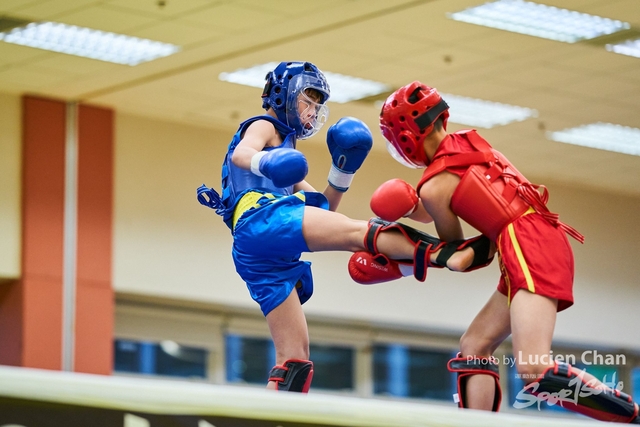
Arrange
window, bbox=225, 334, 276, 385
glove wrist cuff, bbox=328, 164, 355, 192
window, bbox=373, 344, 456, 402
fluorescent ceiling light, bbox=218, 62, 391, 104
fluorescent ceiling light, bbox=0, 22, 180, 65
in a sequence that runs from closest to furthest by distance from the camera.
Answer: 1. glove wrist cuff, bbox=328, 164, 355, 192
2. fluorescent ceiling light, bbox=0, 22, 180, 65
3. fluorescent ceiling light, bbox=218, 62, 391, 104
4. window, bbox=225, 334, 276, 385
5. window, bbox=373, 344, 456, 402

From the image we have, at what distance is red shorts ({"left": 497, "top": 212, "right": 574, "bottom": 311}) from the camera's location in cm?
341

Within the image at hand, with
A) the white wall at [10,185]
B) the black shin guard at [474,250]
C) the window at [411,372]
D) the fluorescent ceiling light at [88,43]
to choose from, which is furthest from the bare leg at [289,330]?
the window at [411,372]

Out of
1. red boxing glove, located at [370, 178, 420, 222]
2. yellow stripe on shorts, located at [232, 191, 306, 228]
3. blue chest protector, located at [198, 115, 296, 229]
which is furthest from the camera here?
blue chest protector, located at [198, 115, 296, 229]

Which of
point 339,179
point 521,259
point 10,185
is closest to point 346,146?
point 339,179

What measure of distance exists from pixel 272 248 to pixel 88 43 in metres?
4.74

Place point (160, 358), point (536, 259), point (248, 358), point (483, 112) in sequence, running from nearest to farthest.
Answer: point (536, 259), point (483, 112), point (160, 358), point (248, 358)

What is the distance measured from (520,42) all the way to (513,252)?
15.7 feet

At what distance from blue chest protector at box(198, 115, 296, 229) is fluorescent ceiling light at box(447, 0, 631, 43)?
3663 mm

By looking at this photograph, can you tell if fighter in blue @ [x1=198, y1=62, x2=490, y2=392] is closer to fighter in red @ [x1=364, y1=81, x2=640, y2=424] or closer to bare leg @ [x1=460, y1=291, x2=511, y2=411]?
fighter in red @ [x1=364, y1=81, x2=640, y2=424]

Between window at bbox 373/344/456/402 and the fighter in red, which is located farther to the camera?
window at bbox 373/344/456/402

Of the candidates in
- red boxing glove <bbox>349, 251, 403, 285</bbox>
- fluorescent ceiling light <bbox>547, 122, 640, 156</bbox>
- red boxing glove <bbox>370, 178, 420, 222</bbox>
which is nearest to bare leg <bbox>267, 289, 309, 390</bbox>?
red boxing glove <bbox>349, 251, 403, 285</bbox>

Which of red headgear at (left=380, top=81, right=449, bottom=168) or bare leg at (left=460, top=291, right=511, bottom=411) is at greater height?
red headgear at (left=380, top=81, right=449, bottom=168)

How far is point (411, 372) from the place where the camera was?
12.0 metres

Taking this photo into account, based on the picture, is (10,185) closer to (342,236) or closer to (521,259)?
(342,236)
